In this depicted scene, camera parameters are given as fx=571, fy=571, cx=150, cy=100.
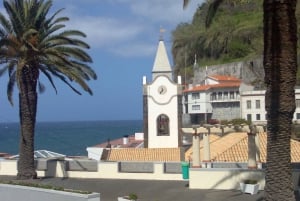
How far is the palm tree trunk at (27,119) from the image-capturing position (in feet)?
89.1

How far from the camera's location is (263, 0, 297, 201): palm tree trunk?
13219 mm

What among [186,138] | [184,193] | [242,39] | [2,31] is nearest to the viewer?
[184,193]

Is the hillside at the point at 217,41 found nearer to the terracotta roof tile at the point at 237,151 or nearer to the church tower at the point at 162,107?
the church tower at the point at 162,107

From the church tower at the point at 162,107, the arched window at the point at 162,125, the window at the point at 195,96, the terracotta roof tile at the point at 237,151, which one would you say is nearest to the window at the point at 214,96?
the window at the point at 195,96

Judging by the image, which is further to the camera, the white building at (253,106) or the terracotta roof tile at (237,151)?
the white building at (253,106)

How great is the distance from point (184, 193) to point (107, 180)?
5896 millimetres

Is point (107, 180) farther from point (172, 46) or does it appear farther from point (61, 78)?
point (172, 46)

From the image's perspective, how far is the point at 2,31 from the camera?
88.3 feet

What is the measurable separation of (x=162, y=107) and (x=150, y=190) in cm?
3273

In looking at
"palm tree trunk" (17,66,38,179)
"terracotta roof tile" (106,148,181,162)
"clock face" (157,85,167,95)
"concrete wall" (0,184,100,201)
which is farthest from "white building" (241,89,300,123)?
"concrete wall" (0,184,100,201)

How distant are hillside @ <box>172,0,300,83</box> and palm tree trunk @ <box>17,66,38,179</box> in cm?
8667

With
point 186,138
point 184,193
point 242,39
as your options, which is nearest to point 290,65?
point 184,193

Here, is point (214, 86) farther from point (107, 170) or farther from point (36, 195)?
point (36, 195)

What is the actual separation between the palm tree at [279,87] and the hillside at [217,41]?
323 ft
